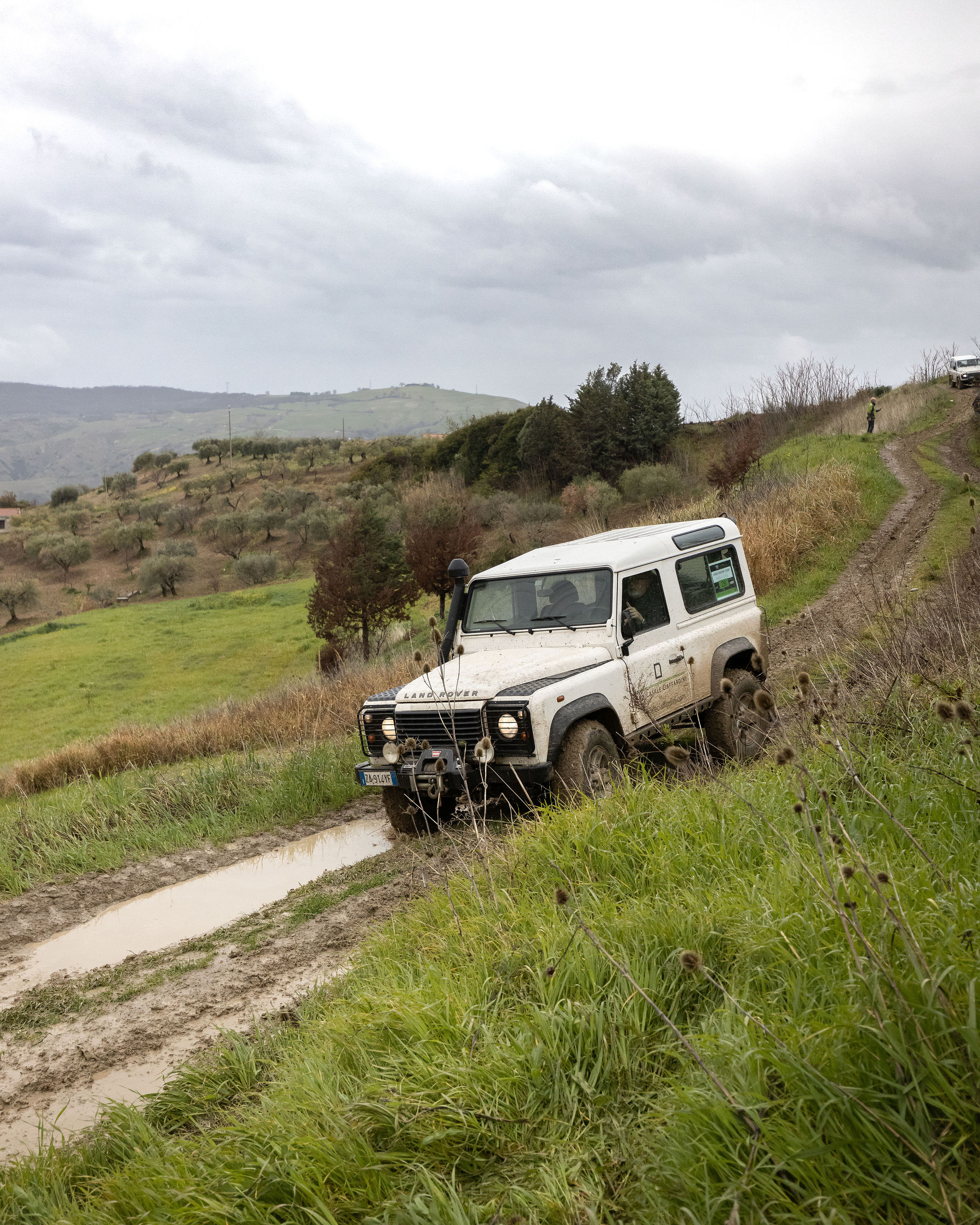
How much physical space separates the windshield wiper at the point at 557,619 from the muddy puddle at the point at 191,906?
2.37 metres

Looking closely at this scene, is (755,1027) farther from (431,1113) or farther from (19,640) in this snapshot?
(19,640)

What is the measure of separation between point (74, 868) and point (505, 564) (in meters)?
4.89

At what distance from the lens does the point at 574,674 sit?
671cm

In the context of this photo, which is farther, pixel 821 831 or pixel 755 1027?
pixel 821 831

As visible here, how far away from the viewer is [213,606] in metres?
43.9

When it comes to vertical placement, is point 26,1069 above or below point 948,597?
below

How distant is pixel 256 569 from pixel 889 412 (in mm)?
35934

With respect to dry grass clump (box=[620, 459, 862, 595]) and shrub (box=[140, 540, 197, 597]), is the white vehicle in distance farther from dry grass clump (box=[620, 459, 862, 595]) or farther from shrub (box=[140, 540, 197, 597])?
shrub (box=[140, 540, 197, 597])

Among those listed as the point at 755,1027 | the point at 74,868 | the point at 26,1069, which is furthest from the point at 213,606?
the point at 755,1027

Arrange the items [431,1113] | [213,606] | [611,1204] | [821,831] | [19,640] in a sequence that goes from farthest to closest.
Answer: [213,606] → [19,640] → [821,831] → [431,1113] → [611,1204]


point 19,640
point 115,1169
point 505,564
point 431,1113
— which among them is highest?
point 505,564

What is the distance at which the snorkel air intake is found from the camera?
7559 millimetres

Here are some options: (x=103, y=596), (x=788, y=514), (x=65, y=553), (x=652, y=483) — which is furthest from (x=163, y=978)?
(x=65, y=553)

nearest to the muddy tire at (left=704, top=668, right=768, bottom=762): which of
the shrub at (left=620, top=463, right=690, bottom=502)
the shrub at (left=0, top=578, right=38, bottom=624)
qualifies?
the shrub at (left=620, top=463, right=690, bottom=502)
